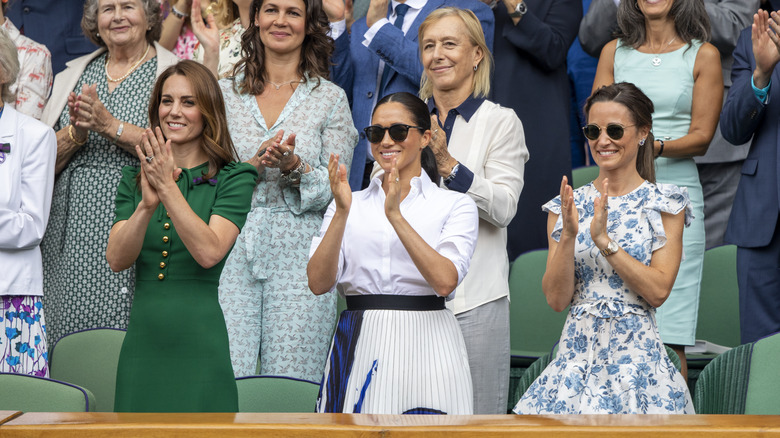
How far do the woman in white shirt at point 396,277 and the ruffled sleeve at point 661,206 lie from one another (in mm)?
630

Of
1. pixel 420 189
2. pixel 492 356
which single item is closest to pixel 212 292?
pixel 420 189

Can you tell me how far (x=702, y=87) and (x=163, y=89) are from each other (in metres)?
2.52

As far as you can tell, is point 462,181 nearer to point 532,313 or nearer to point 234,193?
point 234,193

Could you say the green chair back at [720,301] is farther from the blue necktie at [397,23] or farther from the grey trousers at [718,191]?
the blue necktie at [397,23]

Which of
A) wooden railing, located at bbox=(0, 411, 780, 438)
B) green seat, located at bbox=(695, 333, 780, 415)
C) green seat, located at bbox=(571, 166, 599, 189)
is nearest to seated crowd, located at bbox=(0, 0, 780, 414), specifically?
green seat, located at bbox=(695, 333, 780, 415)

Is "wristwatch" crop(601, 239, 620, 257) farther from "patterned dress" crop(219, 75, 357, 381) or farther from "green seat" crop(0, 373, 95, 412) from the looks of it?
"green seat" crop(0, 373, 95, 412)

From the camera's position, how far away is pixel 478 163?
3.87m

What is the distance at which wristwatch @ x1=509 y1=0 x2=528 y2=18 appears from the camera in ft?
16.0

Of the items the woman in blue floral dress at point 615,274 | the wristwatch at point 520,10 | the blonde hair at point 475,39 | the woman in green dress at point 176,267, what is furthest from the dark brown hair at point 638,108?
the wristwatch at point 520,10

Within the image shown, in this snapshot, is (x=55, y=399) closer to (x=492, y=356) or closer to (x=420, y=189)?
(x=420, y=189)

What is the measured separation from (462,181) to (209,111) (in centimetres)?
91

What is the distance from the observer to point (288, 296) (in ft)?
13.1

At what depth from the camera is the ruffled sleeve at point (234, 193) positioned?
3.21 m

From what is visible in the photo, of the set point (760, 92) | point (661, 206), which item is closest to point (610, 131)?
point (661, 206)
